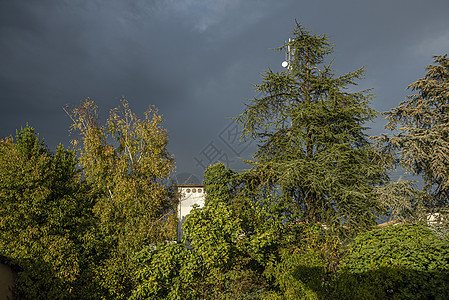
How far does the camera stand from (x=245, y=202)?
493 inches

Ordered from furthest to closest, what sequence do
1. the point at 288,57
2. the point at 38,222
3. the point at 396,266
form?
the point at 288,57, the point at 38,222, the point at 396,266

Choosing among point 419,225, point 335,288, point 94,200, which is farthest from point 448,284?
point 94,200

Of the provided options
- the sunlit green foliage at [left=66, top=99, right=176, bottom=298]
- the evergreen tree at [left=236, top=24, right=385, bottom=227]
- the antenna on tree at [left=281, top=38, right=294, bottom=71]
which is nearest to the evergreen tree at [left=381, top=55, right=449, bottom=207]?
the evergreen tree at [left=236, top=24, right=385, bottom=227]

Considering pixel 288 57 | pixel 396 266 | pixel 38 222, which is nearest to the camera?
pixel 396 266

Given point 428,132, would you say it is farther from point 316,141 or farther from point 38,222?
point 38,222

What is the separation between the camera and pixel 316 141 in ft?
42.0

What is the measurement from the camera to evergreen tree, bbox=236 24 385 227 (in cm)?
1129

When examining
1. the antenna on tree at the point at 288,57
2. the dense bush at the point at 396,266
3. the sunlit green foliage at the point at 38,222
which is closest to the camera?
the dense bush at the point at 396,266

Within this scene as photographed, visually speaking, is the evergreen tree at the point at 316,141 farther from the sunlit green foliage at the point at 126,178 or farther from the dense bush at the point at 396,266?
the sunlit green foliage at the point at 126,178

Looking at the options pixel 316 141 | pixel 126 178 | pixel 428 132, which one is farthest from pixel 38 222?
pixel 428 132

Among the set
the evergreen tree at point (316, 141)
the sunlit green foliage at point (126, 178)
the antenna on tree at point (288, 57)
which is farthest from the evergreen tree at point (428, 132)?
the sunlit green foliage at point (126, 178)

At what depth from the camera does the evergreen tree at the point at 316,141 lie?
1129 cm

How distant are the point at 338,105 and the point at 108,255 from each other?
36.9 feet

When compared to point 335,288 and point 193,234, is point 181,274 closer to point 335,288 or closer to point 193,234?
point 193,234
